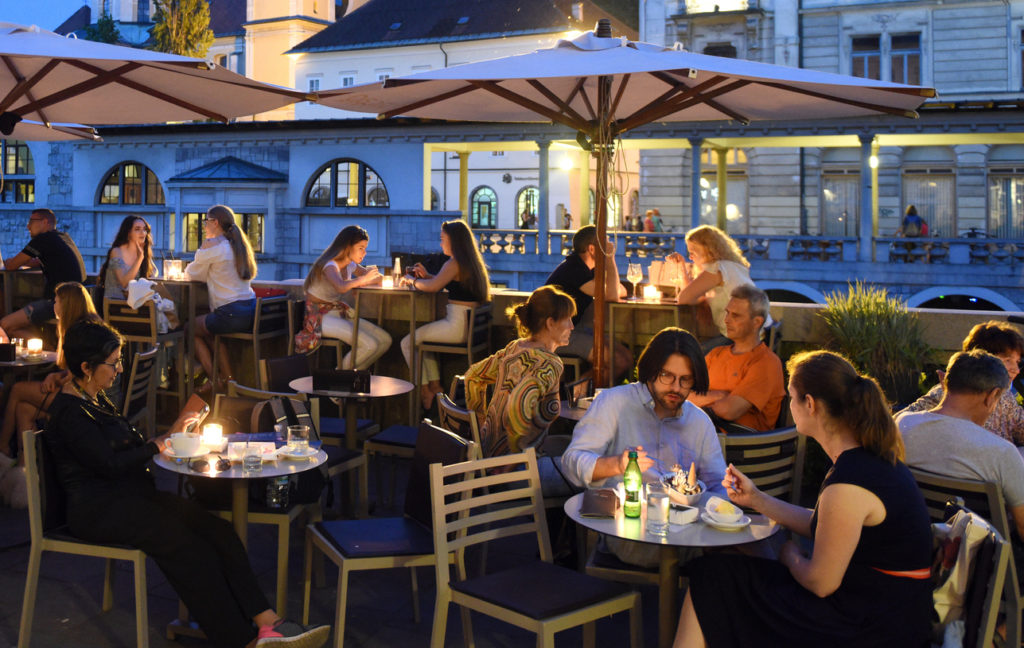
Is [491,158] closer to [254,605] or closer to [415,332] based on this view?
[415,332]

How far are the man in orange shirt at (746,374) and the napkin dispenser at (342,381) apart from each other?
6.22 feet

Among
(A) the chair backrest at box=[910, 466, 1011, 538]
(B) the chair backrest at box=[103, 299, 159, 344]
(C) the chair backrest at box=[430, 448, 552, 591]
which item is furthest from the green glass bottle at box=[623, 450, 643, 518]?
(B) the chair backrest at box=[103, 299, 159, 344]

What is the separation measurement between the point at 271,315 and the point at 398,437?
108 inches

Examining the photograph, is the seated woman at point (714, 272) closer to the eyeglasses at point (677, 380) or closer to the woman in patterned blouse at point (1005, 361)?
the woman in patterned blouse at point (1005, 361)

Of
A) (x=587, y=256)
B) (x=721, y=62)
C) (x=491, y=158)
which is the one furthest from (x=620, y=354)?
(x=491, y=158)

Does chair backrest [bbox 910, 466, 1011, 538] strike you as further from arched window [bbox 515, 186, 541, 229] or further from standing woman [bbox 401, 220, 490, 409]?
arched window [bbox 515, 186, 541, 229]

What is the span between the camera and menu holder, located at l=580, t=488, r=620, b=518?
11.6 ft

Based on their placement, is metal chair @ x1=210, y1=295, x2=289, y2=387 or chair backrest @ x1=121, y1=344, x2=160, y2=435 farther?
metal chair @ x1=210, y1=295, x2=289, y2=387

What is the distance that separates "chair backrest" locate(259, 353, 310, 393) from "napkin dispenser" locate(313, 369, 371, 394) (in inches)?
15.4

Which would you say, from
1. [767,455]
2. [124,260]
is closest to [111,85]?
[124,260]

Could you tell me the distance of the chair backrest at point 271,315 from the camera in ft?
26.4

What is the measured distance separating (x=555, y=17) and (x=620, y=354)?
123 feet

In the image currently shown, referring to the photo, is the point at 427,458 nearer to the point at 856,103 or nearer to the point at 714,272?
the point at 714,272

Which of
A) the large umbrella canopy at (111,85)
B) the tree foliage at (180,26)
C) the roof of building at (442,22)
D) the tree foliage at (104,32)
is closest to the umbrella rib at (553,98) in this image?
the large umbrella canopy at (111,85)
